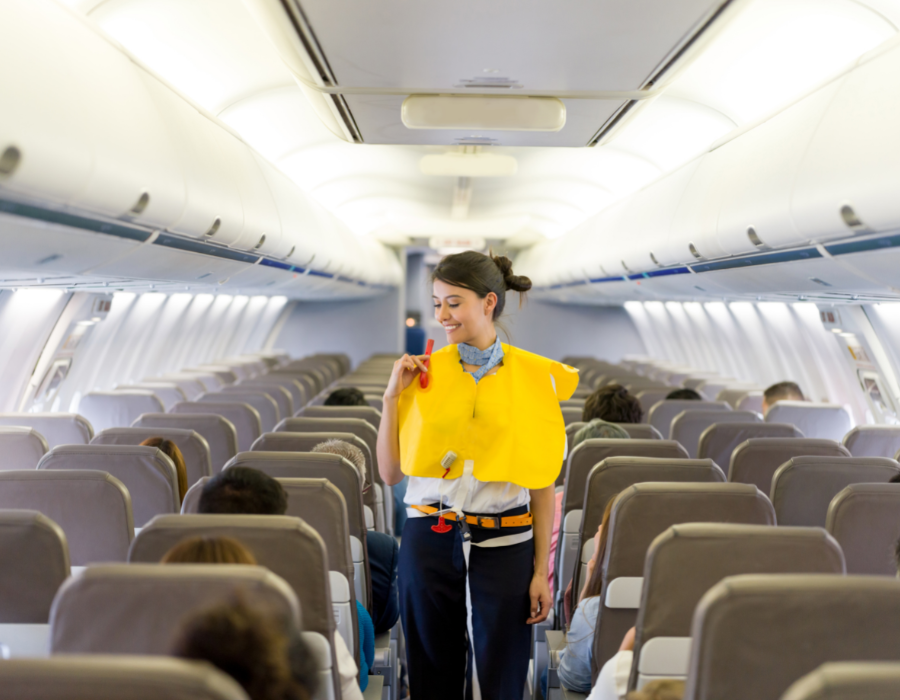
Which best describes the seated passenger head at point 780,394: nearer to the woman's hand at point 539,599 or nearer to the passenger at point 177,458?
the woman's hand at point 539,599

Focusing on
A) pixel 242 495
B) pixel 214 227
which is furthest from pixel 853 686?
pixel 214 227

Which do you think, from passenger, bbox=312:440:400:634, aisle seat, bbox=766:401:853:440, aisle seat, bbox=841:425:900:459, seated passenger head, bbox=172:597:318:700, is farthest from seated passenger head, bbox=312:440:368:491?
aisle seat, bbox=766:401:853:440

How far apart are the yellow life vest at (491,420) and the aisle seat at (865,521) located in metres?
1.08

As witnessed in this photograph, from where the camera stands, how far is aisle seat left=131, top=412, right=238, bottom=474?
5.23 m

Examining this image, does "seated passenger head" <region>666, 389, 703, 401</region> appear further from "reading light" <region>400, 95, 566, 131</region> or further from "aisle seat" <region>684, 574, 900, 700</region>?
"aisle seat" <region>684, 574, 900, 700</region>

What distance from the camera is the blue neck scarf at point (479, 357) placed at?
2729 mm

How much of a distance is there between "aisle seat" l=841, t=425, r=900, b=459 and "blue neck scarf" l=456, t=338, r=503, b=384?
10.9 ft

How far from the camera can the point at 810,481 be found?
3.54 metres

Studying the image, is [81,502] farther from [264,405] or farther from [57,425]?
[264,405]

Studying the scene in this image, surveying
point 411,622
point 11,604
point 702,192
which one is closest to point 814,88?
point 702,192

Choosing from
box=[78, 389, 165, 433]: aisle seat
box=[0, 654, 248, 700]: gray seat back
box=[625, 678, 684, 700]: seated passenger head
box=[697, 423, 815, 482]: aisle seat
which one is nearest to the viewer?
box=[0, 654, 248, 700]: gray seat back

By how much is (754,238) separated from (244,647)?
13.4ft

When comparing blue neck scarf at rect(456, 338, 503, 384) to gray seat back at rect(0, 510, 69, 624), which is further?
blue neck scarf at rect(456, 338, 503, 384)

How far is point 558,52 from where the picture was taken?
113 inches
